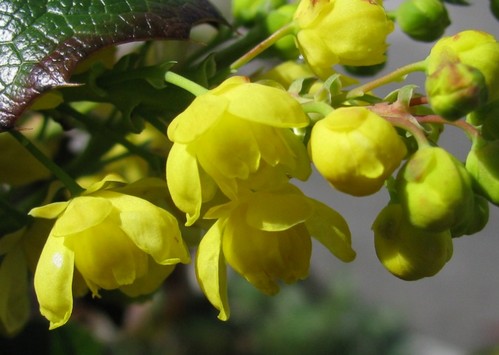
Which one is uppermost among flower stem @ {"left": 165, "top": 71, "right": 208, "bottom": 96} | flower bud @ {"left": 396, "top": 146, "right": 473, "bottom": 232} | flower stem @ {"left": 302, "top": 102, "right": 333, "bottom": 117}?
flower stem @ {"left": 165, "top": 71, "right": 208, "bottom": 96}

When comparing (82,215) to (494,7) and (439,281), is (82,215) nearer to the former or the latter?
(494,7)

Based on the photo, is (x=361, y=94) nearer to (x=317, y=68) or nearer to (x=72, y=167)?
(x=317, y=68)

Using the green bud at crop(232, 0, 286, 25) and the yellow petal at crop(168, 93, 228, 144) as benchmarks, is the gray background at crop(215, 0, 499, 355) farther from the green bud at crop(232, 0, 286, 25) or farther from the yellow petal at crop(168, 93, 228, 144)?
the yellow petal at crop(168, 93, 228, 144)

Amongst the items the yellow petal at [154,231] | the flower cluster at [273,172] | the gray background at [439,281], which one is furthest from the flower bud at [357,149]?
the gray background at [439,281]

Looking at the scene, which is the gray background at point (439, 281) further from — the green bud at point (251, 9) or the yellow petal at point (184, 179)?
the yellow petal at point (184, 179)

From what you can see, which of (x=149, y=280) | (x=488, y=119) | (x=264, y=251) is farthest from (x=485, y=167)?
(x=149, y=280)

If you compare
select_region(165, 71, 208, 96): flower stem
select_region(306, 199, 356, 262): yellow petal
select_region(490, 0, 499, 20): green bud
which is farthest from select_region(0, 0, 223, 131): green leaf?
select_region(490, 0, 499, 20): green bud

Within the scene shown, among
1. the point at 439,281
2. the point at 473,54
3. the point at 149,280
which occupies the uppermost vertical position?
the point at 473,54

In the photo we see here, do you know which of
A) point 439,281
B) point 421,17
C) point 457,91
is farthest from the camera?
point 439,281
